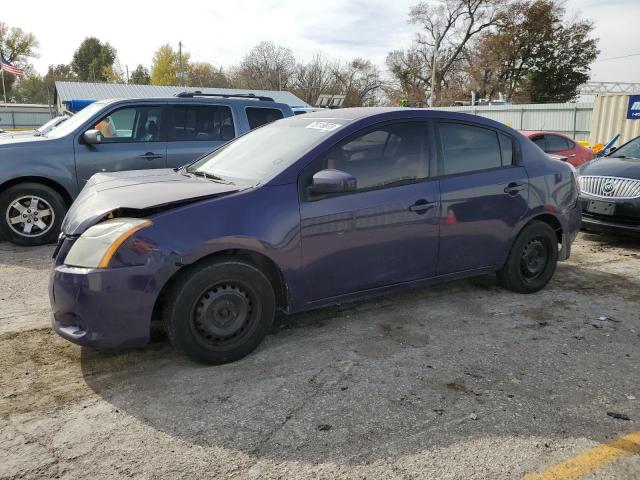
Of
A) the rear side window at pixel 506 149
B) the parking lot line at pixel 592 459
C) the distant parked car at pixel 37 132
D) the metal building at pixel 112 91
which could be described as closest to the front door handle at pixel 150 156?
the distant parked car at pixel 37 132

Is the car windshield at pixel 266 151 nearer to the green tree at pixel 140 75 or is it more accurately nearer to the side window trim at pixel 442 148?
the side window trim at pixel 442 148

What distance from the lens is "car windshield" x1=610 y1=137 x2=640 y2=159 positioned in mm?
7961

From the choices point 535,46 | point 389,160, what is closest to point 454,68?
point 535,46

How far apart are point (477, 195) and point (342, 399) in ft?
7.20

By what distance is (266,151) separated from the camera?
13.3ft

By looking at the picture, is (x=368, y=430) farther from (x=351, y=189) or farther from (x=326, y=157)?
(x=326, y=157)

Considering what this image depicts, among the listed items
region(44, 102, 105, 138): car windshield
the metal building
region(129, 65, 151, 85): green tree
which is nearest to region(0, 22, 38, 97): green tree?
region(129, 65, 151, 85): green tree

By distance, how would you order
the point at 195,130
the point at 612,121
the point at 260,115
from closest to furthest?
the point at 195,130, the point at 260,115, the point at 612,121

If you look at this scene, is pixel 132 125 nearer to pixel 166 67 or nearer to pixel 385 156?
pixel 385 156

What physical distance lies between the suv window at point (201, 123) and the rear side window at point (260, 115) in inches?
11.6

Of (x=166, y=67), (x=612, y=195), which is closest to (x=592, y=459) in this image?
(x=612, y=195)

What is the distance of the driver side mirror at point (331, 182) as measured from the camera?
349 cm

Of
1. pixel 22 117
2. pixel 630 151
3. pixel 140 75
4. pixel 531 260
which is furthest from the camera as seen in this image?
pixel 140 75

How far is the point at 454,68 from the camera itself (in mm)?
51969
